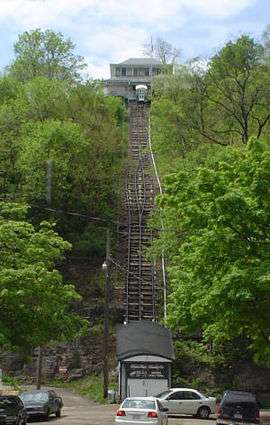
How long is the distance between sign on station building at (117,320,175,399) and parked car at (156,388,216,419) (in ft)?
13.3

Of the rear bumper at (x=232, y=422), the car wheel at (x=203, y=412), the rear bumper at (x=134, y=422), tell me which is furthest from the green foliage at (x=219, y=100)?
the rear bumper at (x=134, y=422)

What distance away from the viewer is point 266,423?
29.2 metres

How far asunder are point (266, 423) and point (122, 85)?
4811 inches

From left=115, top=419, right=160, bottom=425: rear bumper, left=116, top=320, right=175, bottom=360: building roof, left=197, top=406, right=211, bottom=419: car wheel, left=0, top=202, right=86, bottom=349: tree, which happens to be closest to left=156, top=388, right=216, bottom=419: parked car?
left=197, top=406, right=211, bottom=419: car wheel

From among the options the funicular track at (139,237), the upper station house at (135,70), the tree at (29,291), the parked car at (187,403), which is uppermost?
the upper station house at (135,70)

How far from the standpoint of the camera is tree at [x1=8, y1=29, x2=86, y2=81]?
85188 mm

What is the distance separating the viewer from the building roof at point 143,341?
39.0 m

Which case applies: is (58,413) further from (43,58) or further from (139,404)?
(43,58)

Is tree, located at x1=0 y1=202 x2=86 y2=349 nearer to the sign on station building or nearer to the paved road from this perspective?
the paved road

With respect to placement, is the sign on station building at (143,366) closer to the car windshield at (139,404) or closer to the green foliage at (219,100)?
the green foliage at (219,100)

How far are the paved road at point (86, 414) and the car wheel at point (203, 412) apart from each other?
549mm

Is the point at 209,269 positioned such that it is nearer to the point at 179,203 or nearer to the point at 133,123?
the point at 179,203

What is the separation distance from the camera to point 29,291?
79.8 ft

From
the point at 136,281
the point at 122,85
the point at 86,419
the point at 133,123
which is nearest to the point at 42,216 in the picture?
the point at 136,281
